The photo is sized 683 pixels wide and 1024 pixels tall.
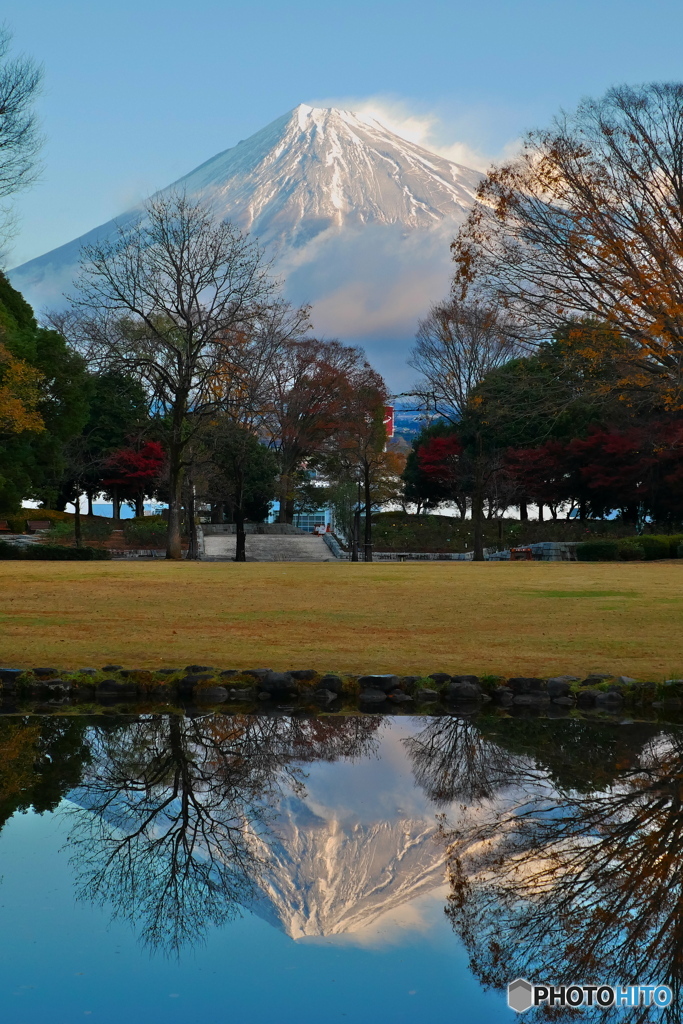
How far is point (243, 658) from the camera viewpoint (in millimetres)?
10992

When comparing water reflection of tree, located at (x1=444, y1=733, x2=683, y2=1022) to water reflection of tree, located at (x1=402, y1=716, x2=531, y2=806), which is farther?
water reflection of tree, located at (x1=402, y1=716, x2=531, y2=806)

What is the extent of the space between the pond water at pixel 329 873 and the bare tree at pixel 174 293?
27.9m

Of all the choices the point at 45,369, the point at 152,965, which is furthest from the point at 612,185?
the point at 45,369

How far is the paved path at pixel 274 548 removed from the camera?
42719 millimetres

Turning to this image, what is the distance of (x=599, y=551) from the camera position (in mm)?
34969

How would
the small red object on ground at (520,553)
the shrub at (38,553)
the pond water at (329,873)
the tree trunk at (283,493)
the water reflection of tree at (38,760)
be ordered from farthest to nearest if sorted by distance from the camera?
the tree trunk at (283,493) → the small red object on ground at (520,553) → the shrub at (38,553) → the water reflection of tree at (38,760) → the pond water at (329,873)

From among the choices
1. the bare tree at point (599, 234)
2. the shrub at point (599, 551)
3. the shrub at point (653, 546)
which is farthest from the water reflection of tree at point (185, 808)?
the shrub at point (653, 546)

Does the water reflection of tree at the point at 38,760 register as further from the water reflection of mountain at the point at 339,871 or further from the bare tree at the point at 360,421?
the bare tree at the point at 360,421

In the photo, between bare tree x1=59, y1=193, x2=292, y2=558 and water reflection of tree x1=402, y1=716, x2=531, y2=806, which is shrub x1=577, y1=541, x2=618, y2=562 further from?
water reflection of tree x1=402, y1=716, x2=531, y2=806

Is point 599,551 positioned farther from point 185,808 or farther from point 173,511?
point 185,808

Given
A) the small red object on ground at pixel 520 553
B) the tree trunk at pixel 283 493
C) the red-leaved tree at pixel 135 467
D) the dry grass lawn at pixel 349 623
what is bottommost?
the dry grass lawn at pixel 349 623

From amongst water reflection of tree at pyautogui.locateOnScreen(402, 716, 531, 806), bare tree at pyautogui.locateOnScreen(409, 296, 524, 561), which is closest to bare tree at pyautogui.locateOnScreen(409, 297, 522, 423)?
bare tree at pyautogui.locateOnScreen(409, 296, 524, 561)

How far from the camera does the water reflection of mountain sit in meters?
4.57

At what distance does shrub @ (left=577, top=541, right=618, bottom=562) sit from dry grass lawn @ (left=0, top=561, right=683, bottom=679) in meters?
12.1
